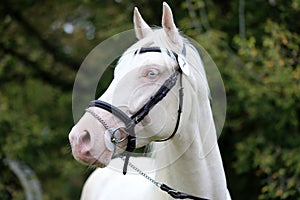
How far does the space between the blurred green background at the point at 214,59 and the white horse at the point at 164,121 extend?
2.25 meters

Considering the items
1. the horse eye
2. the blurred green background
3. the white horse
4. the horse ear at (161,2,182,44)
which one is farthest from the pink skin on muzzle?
the blurred green background

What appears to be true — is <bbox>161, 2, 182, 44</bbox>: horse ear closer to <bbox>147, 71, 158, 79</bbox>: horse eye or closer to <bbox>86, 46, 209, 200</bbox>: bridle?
<bbox>86, 46, 209, 200</bbox>: bridle

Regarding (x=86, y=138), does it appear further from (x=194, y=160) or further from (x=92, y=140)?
(x=194, y=160)

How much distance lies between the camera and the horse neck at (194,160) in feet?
11.4

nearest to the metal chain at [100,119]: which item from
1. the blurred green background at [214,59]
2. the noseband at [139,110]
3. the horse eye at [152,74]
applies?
the noseband at [139,110]

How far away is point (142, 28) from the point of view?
3604 millimetres

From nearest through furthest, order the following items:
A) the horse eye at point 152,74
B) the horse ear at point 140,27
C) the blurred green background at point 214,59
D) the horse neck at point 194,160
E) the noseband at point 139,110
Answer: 1. the noseband at point 139,110
2. the horse eye at point 152,74
3. the horse neck at point 194,160
4. the horse ear at point 140,27
5. the blurred green background at point 214,59

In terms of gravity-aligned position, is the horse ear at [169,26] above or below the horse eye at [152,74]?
above

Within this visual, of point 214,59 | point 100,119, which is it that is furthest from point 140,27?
point 214,59

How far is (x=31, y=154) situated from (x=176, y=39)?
255 inches

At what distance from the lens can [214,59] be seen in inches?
300

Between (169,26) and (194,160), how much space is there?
2.39 feet

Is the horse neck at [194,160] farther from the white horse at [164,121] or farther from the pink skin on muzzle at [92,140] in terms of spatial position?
the pink skin on muzzle at [92,140]

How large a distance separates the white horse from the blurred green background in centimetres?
225
